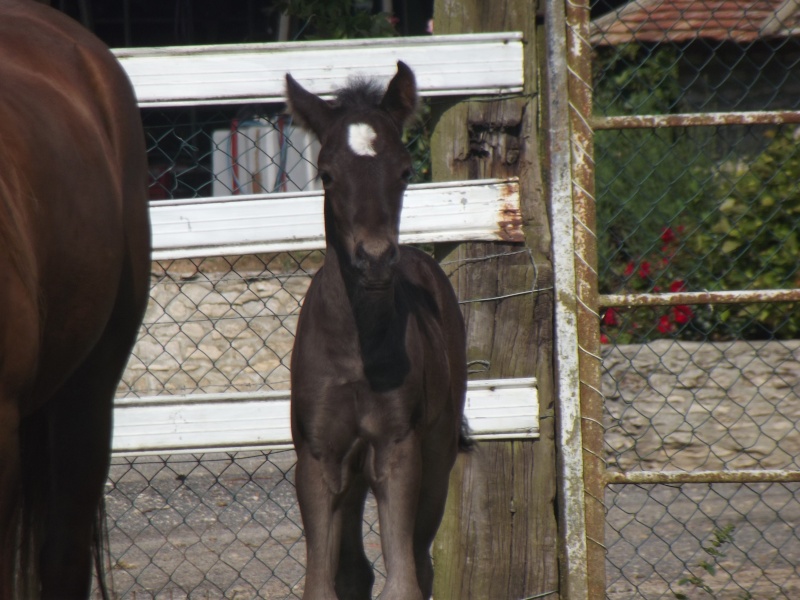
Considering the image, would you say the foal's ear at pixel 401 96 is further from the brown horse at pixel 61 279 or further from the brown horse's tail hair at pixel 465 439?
the brown horse's tail hair at pixel 465 439

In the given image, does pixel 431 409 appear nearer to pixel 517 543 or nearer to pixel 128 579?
pixel 517 543

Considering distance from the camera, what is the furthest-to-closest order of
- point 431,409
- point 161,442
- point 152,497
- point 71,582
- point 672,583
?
point 152,497 → point 672,583 → point 161,442 → point 431,409 → point 71,582

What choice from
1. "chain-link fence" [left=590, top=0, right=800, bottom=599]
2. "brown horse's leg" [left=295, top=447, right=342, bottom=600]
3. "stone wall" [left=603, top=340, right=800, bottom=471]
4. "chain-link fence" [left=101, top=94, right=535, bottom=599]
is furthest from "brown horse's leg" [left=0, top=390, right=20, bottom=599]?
"stone wall" [left=603, top=340, right=800, bottom=471]

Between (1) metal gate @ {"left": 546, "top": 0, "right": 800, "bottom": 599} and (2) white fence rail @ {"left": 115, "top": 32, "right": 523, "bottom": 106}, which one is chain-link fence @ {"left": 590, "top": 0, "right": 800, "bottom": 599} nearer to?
(1) metal gate @ {"left": 546, "top": 0, "right": 800, "bottom": 599}

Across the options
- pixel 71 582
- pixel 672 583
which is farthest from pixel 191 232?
pixel 672 583

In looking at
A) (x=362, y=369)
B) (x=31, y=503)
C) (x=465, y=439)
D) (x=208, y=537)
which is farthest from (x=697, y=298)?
(x=208, y=537)

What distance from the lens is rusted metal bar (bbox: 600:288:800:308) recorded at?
3.36 m

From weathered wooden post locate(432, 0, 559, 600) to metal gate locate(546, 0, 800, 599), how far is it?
0.07 meters

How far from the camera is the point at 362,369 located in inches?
114

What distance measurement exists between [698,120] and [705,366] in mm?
2917

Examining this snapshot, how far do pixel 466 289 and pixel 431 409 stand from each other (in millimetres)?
597

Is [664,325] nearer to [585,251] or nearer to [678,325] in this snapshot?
[678,325]

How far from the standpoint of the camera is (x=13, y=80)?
2.71m

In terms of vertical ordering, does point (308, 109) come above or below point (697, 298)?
above
